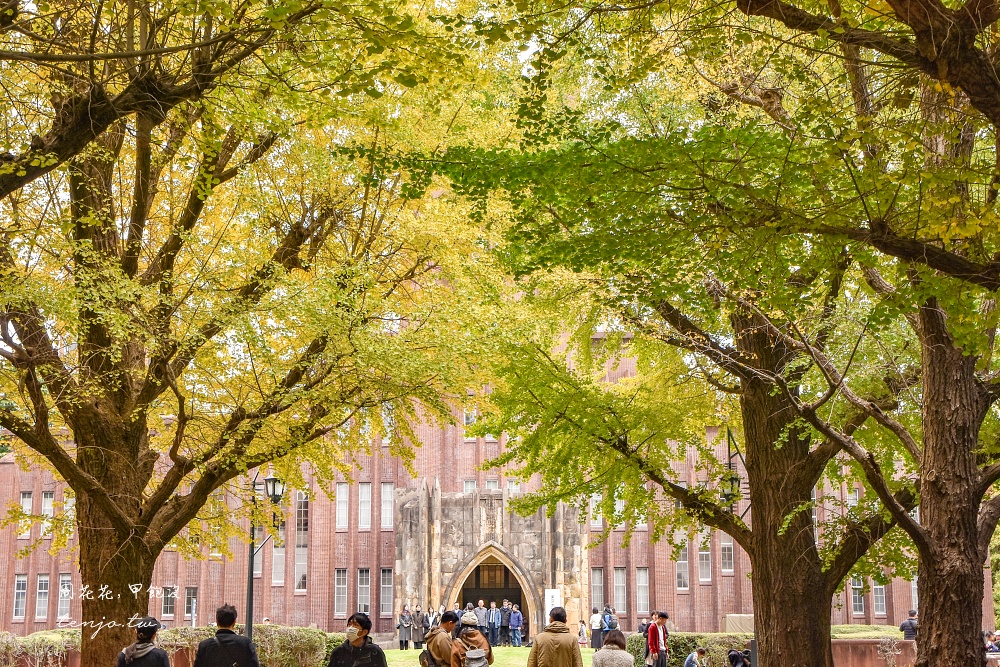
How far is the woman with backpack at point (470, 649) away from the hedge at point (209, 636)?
51.4ft

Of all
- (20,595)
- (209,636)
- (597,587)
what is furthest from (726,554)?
(20,595)

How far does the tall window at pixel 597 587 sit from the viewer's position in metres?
40.9

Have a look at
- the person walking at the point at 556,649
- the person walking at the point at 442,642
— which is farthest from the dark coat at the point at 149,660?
the person walking at the point at 556,649

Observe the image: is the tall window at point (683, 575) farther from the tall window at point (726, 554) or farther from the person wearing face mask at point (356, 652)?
the person wearing face mask at point (356, 652)

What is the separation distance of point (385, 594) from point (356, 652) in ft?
114

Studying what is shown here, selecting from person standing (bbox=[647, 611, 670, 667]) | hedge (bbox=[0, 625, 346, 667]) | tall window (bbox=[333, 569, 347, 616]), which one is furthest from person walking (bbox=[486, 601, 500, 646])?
person standing (bbox=[647, 611, 670, 667])

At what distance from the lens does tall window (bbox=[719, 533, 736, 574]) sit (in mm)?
40781

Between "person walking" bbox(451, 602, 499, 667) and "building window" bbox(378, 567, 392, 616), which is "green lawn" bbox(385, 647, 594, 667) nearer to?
"building window" bbox(378, 567, 392, 616)

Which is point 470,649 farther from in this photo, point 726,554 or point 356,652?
point 726,554

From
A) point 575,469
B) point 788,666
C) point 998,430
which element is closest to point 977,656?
point 788,666

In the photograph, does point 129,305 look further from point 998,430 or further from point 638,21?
point 998,430

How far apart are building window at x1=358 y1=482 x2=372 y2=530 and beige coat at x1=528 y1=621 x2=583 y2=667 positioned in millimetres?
33794

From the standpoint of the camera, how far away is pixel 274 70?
8305 millimetres

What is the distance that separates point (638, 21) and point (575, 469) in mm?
8590
